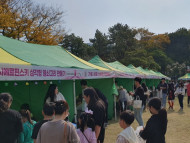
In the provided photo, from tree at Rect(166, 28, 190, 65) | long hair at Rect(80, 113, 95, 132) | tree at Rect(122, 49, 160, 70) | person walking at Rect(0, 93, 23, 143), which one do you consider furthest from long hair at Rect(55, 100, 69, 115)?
tree at Rect(166, 28, 190, 65)

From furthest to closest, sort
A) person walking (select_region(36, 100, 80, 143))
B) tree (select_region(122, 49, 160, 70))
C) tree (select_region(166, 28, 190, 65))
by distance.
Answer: tree (select_region(166, 28, 190, 65))
tree (select_region(122, 49, 160, 70))
person walking (select_region(36, 100, 80, 143))

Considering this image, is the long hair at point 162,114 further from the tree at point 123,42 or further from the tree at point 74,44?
the tree at point 123,42

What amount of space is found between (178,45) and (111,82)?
48.4 m

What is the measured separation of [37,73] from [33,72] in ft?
0.43

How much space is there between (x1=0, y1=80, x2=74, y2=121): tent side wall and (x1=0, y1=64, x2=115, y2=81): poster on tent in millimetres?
1212

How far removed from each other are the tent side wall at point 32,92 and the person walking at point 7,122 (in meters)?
3.04

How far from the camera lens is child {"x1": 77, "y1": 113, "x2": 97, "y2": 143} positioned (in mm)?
2959

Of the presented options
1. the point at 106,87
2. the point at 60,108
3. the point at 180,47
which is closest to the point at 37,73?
the point at 60,108

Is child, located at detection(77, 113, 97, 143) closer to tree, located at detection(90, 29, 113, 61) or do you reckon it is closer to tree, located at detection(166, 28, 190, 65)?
tree, located at detection(90, 29, 113, 61)

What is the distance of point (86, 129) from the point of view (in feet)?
9.78

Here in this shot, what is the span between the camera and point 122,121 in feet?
9.79

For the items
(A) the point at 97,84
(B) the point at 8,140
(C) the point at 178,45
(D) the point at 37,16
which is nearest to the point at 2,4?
(D) the point at 37,16

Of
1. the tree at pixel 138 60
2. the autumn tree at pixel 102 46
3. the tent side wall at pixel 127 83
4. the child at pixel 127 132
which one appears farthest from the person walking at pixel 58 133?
the autumn tree at pixel 102 46

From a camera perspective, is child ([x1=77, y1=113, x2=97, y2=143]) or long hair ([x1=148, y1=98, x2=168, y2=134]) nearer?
child ([x1=77, y1=113, x2=97, y2=143])
